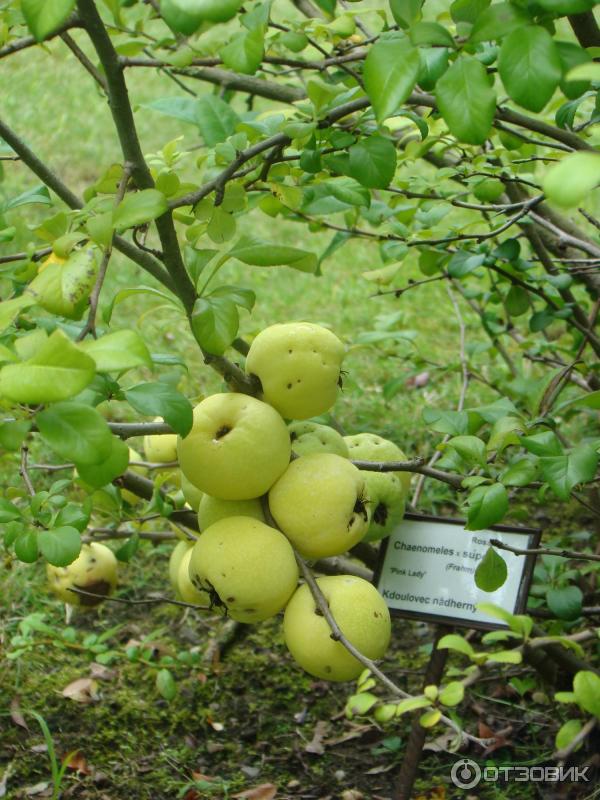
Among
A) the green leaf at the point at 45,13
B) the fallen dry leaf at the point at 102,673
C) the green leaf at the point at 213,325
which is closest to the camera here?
the green leaf at the point at 45,13

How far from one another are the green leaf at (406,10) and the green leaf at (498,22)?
0.45ft

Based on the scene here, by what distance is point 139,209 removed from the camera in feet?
4.00

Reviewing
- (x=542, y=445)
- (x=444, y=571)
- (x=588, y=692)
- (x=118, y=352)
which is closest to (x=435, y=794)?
(x=444, y=571)

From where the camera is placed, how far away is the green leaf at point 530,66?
0.98m

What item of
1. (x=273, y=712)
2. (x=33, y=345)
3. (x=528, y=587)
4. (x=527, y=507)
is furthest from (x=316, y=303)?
(x=33, y=345)

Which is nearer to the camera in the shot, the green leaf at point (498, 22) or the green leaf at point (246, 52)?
the green leaf at point (498, 22)

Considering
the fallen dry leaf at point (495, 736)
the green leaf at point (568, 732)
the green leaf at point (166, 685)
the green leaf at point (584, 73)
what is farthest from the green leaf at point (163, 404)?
the fallen dry leaf at point (495, 736)

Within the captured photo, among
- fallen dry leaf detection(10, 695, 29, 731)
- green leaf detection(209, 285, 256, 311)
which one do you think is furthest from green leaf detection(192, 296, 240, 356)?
fallen dry leaf detection(10, 695, 29, 731)

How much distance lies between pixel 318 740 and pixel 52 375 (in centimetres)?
140

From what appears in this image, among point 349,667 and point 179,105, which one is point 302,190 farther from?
point 349,667

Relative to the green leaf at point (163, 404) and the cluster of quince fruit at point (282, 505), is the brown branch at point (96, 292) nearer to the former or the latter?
the green leaf at point (163, 404)

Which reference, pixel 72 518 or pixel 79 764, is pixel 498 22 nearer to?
pixel 72 518

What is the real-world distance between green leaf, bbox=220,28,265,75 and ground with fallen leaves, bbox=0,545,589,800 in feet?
4.29

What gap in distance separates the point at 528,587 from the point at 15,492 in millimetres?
1002
